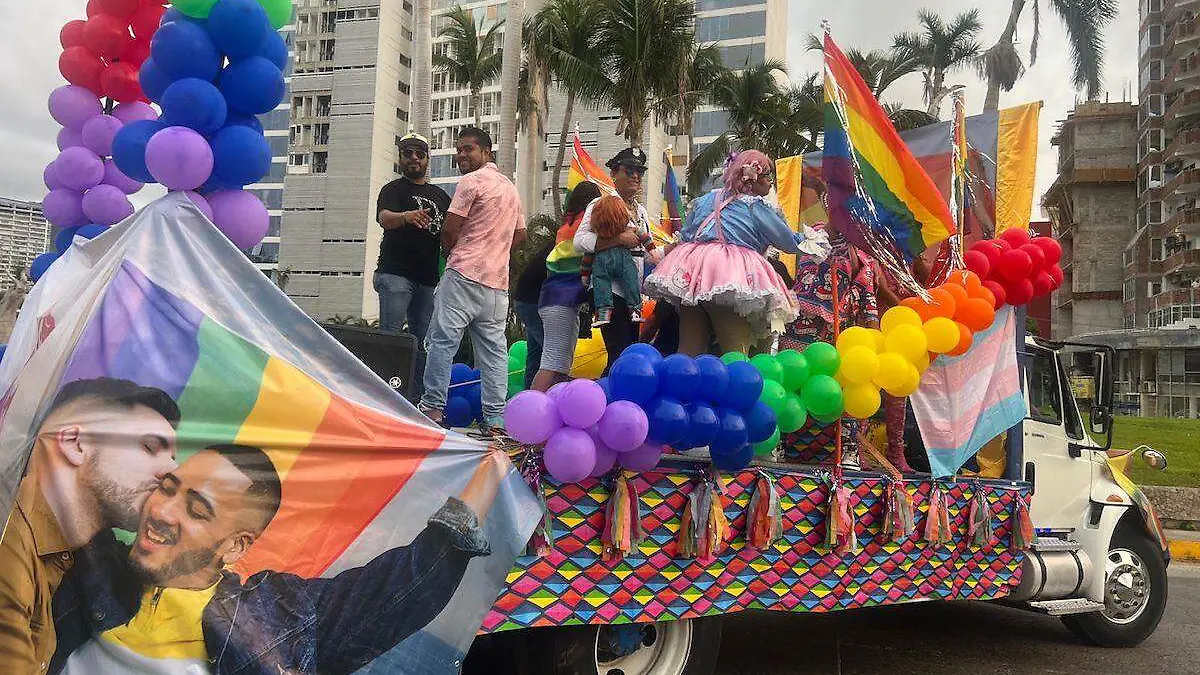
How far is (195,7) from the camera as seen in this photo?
3693 millimetres

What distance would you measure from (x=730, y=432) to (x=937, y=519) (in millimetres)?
1888

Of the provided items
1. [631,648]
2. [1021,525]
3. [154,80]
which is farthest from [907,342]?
[154,80]

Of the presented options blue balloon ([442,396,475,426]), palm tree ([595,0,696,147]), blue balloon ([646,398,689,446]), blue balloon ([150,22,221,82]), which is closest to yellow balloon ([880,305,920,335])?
blue balloon ([646,398,689,446])

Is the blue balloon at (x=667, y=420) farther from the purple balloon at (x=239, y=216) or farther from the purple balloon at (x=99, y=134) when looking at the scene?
the purple balloon at (x=99, y=134)

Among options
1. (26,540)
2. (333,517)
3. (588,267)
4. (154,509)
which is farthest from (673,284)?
(26,540)

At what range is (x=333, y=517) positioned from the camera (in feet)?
9.83

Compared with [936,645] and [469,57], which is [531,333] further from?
[469,57]

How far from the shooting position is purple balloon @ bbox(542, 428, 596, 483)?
3365 millimetres

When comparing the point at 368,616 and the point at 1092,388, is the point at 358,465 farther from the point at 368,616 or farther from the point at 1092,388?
the point at 1092,388

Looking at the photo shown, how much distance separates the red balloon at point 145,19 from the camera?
4863 millimetres

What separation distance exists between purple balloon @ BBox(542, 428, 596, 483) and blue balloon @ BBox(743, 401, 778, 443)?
81 centimetres

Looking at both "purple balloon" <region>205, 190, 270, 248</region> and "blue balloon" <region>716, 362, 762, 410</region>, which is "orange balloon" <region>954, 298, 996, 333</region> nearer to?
"blue balloon" <region>716, 362, 762, 410</region>

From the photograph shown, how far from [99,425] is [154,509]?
11.9 inches

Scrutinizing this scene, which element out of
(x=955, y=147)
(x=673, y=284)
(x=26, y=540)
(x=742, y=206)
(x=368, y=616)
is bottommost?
(x=368, y=616)
